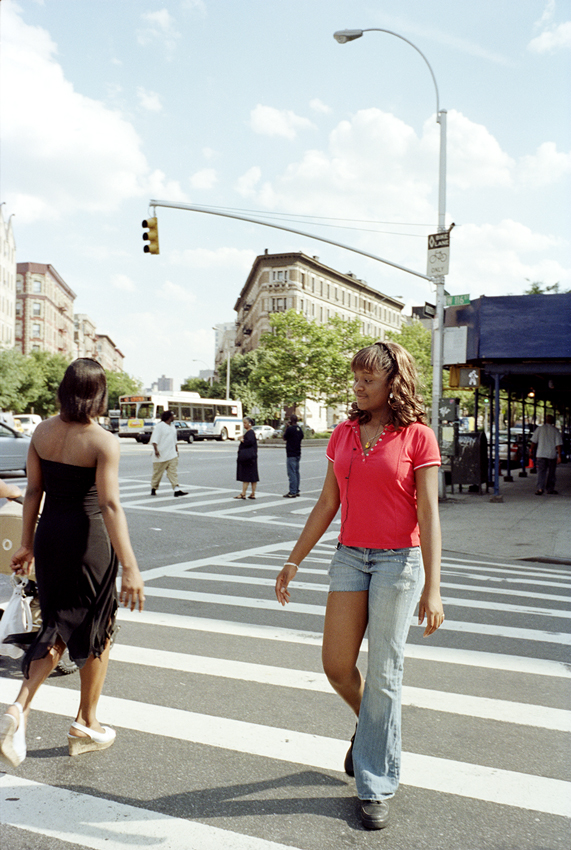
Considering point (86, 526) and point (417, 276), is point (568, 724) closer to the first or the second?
point (86, 526)

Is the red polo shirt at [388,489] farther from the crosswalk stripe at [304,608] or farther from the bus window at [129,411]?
the bus window at [129,411]

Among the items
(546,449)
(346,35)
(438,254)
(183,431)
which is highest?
(346,35)

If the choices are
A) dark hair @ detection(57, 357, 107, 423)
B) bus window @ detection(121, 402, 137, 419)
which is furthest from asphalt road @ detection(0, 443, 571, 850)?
bus window @ detection(121, 402, 137, 419)

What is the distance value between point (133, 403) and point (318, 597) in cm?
4597

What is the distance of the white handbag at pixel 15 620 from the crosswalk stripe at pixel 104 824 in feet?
2.41

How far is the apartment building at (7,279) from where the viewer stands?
76375 mm

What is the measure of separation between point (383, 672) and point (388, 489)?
73 centimetres

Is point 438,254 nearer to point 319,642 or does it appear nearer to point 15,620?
point 319,642

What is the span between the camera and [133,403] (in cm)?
5191

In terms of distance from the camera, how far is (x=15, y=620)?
3836 mm

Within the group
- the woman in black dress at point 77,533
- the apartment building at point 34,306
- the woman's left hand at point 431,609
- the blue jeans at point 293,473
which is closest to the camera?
the woman's left hand at point 431,609

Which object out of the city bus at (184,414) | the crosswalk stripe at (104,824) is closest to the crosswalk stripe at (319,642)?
the crosswalk stripe at (104,824)

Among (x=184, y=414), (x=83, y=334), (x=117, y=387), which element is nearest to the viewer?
(x=184, y=414)

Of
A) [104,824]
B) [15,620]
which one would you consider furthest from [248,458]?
[104,824]
